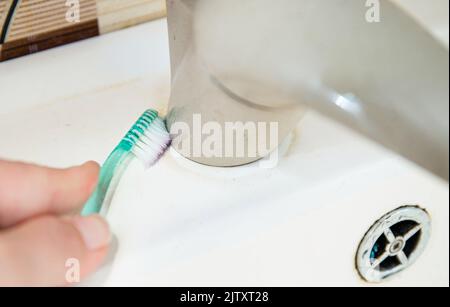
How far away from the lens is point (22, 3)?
31 centimetres

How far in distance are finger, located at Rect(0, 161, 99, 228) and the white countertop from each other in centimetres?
3

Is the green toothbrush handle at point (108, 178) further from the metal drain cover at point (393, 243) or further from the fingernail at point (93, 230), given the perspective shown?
the metal drain cover at point (393, 243)

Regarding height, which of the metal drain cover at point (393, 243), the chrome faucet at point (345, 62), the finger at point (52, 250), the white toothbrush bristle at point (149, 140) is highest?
the chrome faucet at point (345, 62)

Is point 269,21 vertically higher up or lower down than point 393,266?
higher up

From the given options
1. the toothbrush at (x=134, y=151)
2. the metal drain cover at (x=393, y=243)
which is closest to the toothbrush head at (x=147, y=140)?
the toothbrush at (x=134, y=151)

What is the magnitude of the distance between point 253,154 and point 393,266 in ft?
0.43

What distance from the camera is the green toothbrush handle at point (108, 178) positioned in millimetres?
277

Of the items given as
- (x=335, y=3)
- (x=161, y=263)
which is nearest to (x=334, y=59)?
(x=335, y=3)

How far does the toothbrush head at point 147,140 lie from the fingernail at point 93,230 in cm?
6

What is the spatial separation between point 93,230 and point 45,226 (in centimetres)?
2

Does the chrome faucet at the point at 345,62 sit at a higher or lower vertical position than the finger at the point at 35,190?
higher

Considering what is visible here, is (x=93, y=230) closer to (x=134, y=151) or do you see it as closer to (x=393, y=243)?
(x=134, y=151)

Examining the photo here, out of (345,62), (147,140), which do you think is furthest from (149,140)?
(345,62)
